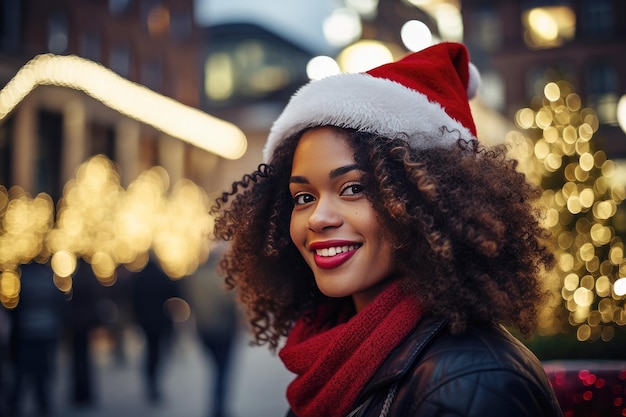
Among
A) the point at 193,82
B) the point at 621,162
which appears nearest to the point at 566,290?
the point at 621,162

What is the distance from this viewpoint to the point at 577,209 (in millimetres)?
6168

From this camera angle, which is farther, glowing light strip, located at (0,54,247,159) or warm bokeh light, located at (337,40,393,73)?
glowing light strip, located at (0,54,247,159)

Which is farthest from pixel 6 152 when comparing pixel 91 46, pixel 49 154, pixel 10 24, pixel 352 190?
pixel 352 190

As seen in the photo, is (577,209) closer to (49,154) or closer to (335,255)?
(335,255)

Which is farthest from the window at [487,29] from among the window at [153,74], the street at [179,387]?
the street at [179,387]

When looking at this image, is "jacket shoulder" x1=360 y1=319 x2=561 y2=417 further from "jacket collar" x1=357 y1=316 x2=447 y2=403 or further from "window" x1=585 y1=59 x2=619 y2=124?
"window" x1=585 y1=59 x2=619 y2=124

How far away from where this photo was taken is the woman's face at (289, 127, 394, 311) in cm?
203

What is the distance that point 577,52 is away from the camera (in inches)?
1056

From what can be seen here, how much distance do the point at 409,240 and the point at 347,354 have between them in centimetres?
38

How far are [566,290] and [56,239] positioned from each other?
9.49 metres

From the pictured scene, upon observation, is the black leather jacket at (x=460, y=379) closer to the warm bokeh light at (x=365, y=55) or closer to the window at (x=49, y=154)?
the warm bokeh light at (x=365, y=55)

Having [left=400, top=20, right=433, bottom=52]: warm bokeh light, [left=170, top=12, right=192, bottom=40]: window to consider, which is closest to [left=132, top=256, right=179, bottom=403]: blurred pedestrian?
[left=400, top=20, right=433, bottom=52]: warm bokeh light

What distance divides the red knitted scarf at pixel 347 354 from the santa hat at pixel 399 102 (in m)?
0.47

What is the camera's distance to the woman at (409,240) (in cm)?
174
